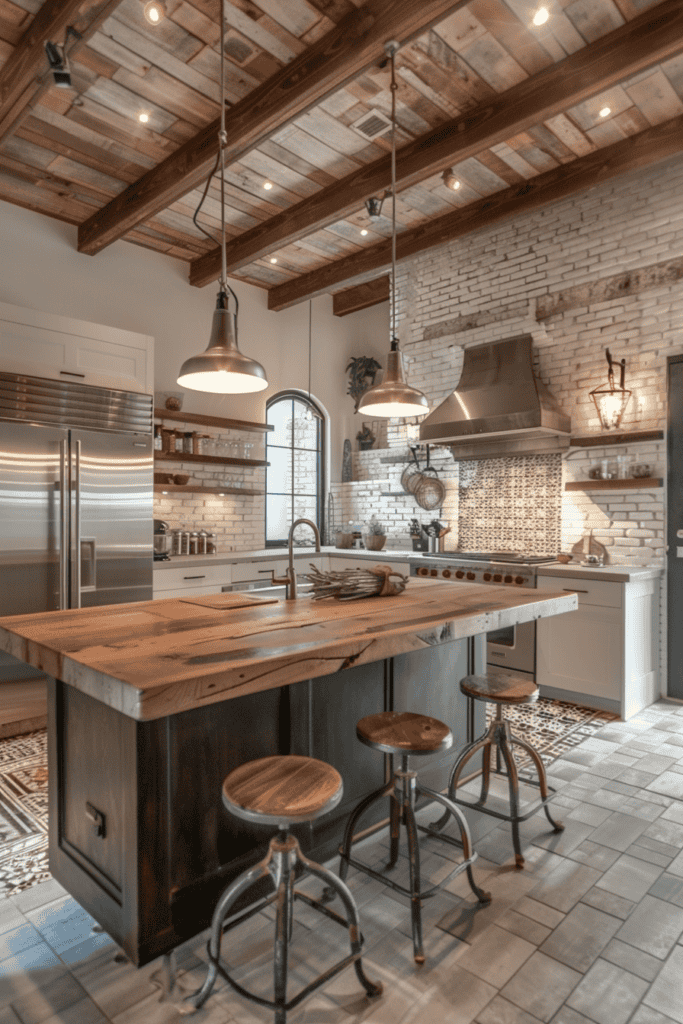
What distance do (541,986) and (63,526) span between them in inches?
134

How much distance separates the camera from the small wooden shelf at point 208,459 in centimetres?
518

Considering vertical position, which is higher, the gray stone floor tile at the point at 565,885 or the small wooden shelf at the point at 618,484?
the small wooden shelf at the point at 618,484

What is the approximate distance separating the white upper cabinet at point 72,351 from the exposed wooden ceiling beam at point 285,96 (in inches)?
35.0

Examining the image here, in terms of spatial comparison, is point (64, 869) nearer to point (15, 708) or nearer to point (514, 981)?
point (514, 981)

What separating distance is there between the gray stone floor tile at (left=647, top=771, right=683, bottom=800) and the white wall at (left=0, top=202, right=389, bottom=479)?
14.8 ft

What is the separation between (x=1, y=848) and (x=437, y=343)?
16.6 feet

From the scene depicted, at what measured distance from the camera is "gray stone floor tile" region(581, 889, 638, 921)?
6.59ft

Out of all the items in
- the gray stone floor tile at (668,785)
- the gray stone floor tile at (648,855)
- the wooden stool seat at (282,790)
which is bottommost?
the gray stone floor tile at (668,785)

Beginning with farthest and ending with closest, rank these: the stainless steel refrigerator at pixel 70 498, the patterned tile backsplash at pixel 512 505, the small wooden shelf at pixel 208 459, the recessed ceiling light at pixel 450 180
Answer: the small wooden shelf at pixel 208 459, the patterned tile backsplash at pixel 512 505, the recessed ceiling light at pixel 450 180, the stainless steel refrigerator at pixel 70 498

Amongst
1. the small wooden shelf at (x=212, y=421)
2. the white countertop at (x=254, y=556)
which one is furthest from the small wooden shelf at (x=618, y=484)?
the small wooden shelf at (x=212, y=421)

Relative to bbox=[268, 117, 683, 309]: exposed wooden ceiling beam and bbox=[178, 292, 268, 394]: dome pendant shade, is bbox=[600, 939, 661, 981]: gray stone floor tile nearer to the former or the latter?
bbox=[178, 292, 268, 394]: dome pendant shade

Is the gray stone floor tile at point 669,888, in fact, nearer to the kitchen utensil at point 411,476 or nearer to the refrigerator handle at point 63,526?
the refrigerator handle at point 63,526

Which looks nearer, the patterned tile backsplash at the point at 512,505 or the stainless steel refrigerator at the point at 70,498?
the stainless steel refrigerator at the point at 70,498

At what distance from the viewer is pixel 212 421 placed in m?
5.60
